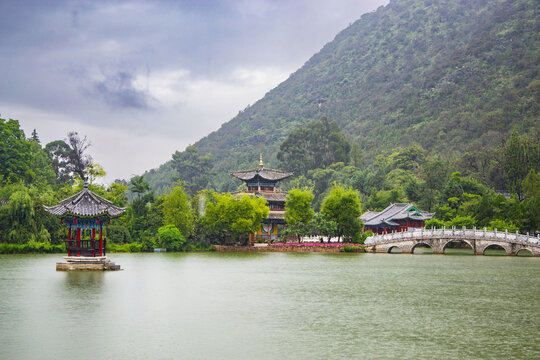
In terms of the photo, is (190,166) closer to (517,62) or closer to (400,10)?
(517,62)

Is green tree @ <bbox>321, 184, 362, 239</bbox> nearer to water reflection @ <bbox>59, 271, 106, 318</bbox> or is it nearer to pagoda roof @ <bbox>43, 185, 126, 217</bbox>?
pagoda roof @ <bbox>43, 185, 126, 217</bbox>

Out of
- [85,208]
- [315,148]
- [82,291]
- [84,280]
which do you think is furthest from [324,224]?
[315,148]

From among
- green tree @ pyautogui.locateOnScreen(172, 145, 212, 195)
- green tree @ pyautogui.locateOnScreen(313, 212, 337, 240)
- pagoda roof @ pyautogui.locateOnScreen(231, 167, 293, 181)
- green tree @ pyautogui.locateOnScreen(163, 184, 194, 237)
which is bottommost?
green tree @ pyautogui.locateOnScreen(313, 212, 337, 240)

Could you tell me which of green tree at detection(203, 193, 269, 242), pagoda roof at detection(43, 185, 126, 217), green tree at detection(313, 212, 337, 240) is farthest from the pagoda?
green tree at detection(313, 212, 337, 240)

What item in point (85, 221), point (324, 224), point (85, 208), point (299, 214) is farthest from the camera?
point (299, 214)

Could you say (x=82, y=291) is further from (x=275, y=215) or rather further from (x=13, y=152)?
(x=13, y=152)

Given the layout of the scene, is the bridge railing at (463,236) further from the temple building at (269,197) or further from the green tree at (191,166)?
the green tree at (191,166)

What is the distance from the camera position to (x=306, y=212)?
173ft

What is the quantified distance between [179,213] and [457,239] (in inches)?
813

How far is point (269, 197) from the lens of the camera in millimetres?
60781

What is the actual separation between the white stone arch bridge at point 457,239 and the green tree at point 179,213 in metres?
13.7

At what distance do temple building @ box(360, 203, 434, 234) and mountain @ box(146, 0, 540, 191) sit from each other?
2564 centimetres

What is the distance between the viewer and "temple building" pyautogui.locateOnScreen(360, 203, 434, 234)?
61094mm

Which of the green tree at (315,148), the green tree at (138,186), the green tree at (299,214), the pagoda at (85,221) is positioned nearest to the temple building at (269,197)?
the green tree at (299,214)
